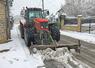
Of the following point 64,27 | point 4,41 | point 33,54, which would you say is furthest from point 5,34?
point 64,27

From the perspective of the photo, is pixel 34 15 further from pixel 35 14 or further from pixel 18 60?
pixel 18 60

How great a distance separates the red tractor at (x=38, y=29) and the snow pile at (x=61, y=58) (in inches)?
95.9

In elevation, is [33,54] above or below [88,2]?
below

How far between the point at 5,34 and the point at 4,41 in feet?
1.82

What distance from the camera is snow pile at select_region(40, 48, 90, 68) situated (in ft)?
37.8

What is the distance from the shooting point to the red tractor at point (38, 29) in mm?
16811

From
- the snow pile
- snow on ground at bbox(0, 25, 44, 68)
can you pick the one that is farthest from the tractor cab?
the snow pile

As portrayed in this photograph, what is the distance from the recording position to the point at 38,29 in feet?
56.0

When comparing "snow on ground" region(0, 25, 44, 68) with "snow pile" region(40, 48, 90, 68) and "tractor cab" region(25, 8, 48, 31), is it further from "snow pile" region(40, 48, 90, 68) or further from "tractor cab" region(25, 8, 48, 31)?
"tractor cab" region(25, 8, 48, 31)

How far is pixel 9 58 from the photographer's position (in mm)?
13156

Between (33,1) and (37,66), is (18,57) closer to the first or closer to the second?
(37,66)

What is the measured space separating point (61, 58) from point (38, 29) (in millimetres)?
4773

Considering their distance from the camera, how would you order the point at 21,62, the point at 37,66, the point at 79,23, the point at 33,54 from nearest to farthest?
1. the point at 37,66
2. the point at 21,62
3. the point at 33,54
4. the point at 79,23

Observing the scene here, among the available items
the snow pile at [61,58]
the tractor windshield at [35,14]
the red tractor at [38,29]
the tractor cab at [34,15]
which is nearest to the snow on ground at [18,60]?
the snow pile at [61,58]
